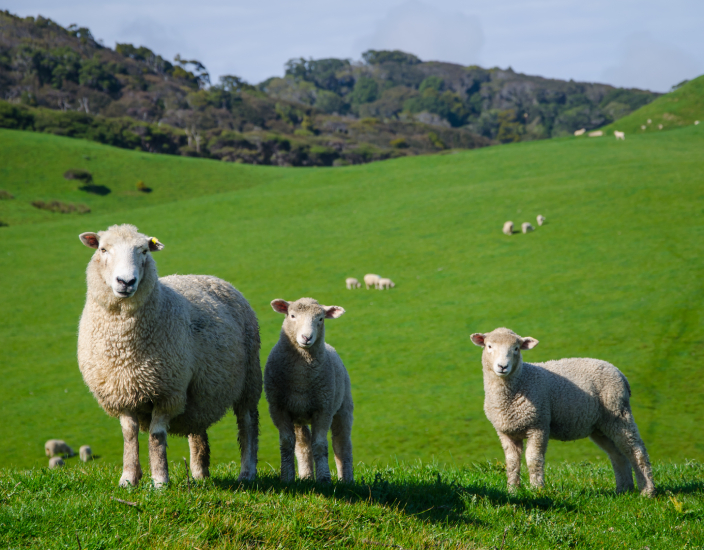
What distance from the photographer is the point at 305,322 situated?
20.2 ft

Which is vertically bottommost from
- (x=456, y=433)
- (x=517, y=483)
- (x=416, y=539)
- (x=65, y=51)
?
(x=456, y=433)

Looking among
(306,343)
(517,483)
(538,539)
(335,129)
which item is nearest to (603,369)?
(517,483)

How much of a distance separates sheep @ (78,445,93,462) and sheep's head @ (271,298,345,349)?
1285 cm

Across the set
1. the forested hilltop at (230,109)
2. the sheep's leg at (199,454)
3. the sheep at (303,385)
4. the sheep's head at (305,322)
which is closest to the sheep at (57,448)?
the sheep's leg at (199,454)

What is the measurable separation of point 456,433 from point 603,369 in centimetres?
988

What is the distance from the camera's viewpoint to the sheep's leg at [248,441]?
20.9ft

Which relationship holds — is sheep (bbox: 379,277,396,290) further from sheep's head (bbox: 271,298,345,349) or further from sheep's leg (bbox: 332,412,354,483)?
sheep's head (bbox: 271,298,345,349)

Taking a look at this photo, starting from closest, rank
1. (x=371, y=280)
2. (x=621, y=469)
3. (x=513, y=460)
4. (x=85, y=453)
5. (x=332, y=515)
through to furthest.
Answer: (x=332, y=515) < (x=513, y=460) < (x=621, y=469) < (x=85, y=453) < (x=371, y=280)

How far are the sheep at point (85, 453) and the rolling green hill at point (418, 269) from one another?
63cm

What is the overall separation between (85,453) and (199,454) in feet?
39.6

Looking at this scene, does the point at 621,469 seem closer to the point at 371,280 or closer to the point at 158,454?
the point at 158,454

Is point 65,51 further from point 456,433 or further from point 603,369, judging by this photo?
point 603,369

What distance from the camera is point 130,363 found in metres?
5.19

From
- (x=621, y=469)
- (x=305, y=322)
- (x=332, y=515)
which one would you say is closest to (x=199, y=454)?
(x=305, y=322)
